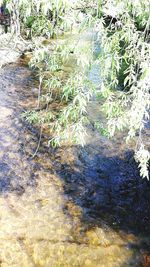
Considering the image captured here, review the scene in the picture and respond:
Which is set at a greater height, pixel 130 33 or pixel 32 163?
pixel 130 33

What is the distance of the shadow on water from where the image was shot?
5.73m

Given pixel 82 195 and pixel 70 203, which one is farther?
pixel 82 195

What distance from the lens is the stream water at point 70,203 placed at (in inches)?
219

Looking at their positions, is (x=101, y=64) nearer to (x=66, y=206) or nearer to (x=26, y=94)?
(x=66, y=206)

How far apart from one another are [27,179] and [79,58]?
3.64m

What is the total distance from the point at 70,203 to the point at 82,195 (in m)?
0.36

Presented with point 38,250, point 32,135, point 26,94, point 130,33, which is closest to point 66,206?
point 38,250

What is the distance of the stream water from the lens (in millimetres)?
5562

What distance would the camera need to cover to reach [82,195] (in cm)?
691

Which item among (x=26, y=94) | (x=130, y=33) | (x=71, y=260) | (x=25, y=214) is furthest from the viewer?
(x=26, y=94)

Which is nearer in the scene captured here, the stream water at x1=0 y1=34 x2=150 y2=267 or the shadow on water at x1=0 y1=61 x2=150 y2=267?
the stream water at x1=0 y1=34 x2=150 y2=267

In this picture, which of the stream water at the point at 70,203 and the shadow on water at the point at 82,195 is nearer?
the stream water at the point at 70,203

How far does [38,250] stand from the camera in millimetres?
5562

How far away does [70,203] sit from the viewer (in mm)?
6660
